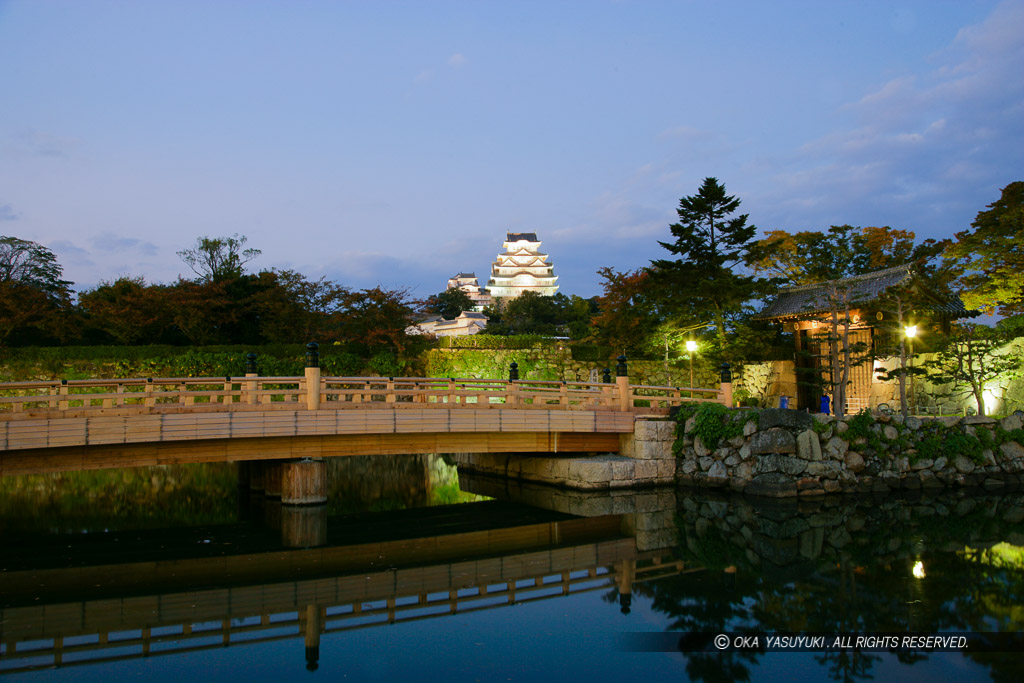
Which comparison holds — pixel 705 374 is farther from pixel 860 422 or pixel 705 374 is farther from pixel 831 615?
pixel 831 615

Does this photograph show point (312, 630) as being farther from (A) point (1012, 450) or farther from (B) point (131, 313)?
(B) point (131, 313)

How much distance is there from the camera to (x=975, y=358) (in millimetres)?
18734

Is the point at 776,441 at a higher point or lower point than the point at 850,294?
lower

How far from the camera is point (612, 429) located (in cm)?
1552

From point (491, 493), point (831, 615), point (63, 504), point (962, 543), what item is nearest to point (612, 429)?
point (491, 493)

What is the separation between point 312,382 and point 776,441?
30.6 feet

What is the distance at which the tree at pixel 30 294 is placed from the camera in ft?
64.2

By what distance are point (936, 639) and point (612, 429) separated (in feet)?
29.9

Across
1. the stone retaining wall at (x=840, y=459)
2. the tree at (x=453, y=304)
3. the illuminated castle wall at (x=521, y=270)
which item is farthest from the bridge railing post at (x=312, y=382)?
the illuminated castle wall at (x=521, y=270)

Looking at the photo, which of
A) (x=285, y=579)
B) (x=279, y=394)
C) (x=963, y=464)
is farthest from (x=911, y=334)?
(x=285, y=579)

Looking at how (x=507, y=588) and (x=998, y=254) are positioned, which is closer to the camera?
(x=507, y=588)

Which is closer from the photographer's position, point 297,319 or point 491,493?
point 491,493

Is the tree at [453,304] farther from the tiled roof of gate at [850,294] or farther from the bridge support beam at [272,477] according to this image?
the bridge support beam at [272,477]

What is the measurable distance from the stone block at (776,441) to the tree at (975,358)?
206 inches
